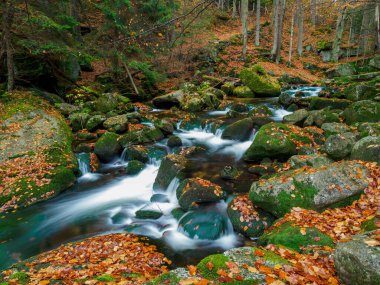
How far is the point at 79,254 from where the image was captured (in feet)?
18.1

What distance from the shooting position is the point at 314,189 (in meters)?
5.85

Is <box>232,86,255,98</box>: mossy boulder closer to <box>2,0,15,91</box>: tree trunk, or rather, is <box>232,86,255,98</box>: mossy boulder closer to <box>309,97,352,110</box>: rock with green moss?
<box>309,97,352,110</box>: rock with green moss

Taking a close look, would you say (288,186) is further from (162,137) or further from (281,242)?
(162,137)

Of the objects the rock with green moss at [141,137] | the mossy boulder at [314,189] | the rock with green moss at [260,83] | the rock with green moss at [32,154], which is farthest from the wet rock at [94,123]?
the rock with green moss at [260,83]

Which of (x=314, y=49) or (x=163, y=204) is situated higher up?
(x=314, y=49)

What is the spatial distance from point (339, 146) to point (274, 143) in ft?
6.74

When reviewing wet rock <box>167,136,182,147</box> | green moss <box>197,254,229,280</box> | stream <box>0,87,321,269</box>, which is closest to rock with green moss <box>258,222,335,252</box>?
stream <box>0,87,321,269</box>

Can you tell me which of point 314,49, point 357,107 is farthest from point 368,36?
point 357,107

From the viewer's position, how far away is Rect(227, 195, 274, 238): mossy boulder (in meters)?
6.14

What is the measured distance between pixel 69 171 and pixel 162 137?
4.73 meters

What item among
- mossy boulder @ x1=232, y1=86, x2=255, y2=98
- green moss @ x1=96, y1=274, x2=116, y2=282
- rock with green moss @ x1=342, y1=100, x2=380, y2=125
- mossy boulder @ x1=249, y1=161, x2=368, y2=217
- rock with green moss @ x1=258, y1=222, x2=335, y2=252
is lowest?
green moss @ x1=96, y1=274, x2=116, y2=282

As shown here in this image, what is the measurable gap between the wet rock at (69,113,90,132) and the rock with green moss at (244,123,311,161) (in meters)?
8.62

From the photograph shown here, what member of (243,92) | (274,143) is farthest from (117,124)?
(243,92)

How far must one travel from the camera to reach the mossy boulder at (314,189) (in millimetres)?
5715
